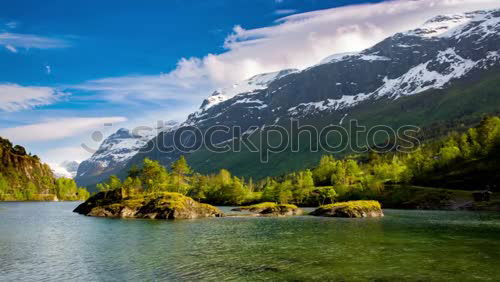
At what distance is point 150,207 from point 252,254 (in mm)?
89262

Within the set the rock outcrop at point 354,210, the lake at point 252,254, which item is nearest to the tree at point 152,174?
the rock outcrop at point 354,210

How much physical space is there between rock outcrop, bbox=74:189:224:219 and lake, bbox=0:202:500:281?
4428 centimetres

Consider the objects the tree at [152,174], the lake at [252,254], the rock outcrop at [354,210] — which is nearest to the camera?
the lake at [252,254]

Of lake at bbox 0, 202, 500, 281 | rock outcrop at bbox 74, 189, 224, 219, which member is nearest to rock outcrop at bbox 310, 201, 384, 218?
rock outcrop at bbox 74, 189, 224, 219

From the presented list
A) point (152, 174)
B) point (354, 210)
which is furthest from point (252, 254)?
point (152, 174)

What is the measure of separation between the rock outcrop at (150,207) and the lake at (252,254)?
145 ft

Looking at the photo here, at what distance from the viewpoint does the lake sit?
49.6 meters

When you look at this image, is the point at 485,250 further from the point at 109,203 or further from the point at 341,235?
the point at 109,203

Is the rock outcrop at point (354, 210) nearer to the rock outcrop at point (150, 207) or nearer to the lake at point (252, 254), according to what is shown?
the rock outcrop at point (150, 207)

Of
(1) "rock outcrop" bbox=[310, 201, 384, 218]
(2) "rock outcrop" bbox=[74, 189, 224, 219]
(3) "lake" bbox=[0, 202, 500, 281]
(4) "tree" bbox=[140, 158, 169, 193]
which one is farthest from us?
(4) "tree" bbox=[140, 158, 169, 193]

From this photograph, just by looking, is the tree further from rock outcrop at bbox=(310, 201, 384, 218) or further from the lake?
the lake

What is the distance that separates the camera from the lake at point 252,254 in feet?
163

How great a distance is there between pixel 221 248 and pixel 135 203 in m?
89.1

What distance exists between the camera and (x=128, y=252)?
6656cm
